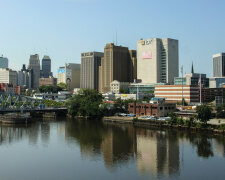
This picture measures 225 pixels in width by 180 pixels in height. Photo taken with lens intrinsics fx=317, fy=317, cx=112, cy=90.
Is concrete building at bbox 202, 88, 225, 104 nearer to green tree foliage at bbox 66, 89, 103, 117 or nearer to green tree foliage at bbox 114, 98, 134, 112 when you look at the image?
green tree foliage at bbox 114, 98, 134, 112

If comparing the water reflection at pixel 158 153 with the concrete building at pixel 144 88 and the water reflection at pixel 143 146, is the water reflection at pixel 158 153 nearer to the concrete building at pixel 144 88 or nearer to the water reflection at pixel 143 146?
the water reflection at pixel 143 146

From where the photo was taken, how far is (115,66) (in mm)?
170625

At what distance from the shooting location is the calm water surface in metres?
37.7

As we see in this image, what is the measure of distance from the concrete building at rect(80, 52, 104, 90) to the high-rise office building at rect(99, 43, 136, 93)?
11.2m

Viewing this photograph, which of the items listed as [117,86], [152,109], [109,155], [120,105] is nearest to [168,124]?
[152,109]

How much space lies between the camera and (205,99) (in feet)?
378

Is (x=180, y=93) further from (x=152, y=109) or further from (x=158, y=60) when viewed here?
(x=158, y=60)

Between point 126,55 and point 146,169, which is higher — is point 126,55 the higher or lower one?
the higher one

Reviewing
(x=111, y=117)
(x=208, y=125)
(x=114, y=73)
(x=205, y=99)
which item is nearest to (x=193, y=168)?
(x=208, y=125)

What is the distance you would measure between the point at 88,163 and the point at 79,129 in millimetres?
29975

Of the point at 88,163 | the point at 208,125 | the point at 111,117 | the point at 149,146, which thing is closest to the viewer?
the point at 88,163

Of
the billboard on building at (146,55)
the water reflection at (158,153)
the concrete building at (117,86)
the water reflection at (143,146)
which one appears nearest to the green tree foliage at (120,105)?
the water reflection at (143,146)

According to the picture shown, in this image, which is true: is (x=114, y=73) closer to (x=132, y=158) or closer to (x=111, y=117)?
(x=111, y=117)

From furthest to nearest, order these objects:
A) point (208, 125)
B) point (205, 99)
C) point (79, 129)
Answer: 1. point (205, 99)
2. point (79, 129)
3. point (208, 125)
